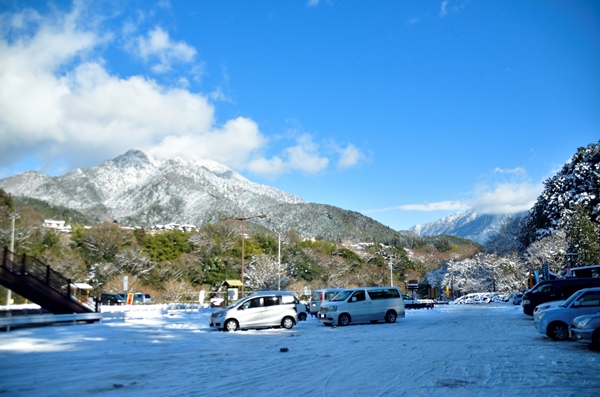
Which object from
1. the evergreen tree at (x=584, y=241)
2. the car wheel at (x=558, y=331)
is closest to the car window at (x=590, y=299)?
the car wheel at (x=558, y=331)

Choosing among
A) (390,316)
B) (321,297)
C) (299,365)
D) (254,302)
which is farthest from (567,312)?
(321,297)

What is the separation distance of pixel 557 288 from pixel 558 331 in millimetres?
9220

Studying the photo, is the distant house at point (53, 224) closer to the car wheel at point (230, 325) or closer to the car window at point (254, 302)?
the car window at point (254, 302)

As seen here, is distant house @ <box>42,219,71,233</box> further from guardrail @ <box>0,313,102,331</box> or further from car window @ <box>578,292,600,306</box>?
car window @ <box>578,292,600,306</box>

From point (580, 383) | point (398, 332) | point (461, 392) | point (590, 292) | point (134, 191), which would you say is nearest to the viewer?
point (461, 392)

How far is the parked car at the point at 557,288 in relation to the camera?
854 inches

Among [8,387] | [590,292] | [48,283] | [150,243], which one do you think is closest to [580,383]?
[590,292]

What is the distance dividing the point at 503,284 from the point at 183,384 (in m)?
71.8

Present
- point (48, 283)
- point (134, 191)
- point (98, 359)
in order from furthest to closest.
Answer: point (134, 191)
point (48, 283)
point (98, 359)

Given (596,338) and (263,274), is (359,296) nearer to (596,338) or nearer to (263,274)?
(596,338)

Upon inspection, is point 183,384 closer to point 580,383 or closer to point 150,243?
point 580,383

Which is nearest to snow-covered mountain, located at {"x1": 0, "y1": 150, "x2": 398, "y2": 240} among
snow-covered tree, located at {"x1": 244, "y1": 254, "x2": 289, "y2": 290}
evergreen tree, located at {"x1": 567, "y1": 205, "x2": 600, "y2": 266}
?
snow-covered tree, located at {"x1": 244, "y1": 254, "x2": 289, "y2": 290}

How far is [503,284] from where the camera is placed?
238 ft

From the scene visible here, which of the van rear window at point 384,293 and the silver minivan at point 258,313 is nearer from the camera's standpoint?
the silver minivan at point 258,313
